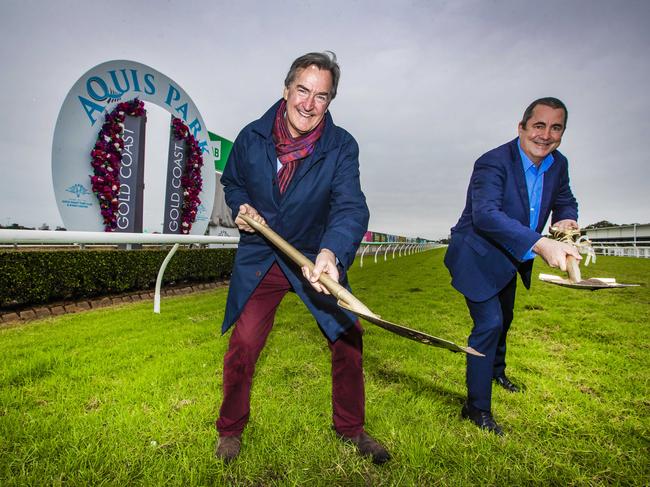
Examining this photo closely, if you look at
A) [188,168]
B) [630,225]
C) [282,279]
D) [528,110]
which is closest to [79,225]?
[188,168]

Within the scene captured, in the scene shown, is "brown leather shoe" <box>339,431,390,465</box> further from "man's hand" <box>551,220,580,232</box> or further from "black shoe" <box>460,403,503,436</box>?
"man's hand" <box>551,220,580,232</box>

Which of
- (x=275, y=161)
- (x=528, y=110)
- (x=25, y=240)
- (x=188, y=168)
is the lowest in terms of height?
(x=25, y=240)

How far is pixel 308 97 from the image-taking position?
2.06 metres

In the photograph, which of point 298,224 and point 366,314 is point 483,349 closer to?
point 366,314

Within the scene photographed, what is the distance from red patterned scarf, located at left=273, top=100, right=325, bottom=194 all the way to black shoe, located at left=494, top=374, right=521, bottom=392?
2.56 meters

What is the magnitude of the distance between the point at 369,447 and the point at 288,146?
181cm

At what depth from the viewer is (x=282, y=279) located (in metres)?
2.22

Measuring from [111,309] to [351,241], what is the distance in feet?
18.4

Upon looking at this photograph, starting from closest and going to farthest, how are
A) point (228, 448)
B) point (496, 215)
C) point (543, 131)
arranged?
point (228, 448) < point (496, 215) < point (543, 131)

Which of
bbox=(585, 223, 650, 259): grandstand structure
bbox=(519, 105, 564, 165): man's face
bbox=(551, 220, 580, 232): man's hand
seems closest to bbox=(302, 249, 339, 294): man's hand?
bbox=(519, 105, 564, 165): man's face

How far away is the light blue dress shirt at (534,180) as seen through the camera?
8.09 feet

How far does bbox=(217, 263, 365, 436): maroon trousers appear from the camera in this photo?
6.64 feet

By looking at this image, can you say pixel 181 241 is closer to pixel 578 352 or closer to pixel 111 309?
pixel 111 309

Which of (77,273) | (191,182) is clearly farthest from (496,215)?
(191,182)
